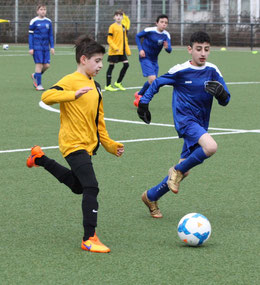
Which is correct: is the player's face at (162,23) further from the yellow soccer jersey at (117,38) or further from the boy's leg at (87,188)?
the boy's leg at (87,188)

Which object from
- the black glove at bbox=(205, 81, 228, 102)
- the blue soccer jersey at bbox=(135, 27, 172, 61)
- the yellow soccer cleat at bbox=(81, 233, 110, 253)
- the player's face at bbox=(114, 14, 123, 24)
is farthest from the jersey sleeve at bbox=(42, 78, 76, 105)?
the player's face at bbox=(114, 14, 123, 24)

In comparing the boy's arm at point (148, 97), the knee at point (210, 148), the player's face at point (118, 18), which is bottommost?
the knee at point (210, 148)

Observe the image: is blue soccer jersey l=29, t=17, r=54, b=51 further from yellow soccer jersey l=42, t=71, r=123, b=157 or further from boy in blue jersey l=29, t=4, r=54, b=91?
yellow soccer jersey l=42, t=71, r=123, b=157

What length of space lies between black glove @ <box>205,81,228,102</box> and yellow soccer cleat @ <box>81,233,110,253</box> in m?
1.84

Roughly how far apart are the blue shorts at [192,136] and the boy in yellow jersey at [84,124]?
3.36ft

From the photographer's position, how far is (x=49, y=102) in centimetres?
588

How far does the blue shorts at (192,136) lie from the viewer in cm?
677

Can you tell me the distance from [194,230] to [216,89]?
1.51 m

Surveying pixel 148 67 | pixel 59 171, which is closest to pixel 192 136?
pixel 59 171

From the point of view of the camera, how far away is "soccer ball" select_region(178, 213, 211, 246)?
583 cm

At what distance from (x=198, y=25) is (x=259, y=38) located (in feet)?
11.9

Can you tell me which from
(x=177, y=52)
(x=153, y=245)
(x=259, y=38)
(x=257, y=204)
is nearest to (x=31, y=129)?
(x=257, y=204)

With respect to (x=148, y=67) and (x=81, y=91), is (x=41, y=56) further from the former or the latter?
(x=81, y=91)

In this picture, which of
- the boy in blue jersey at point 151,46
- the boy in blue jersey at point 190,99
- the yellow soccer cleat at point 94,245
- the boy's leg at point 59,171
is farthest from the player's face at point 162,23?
the yellow soccer cleat at point 94,245
